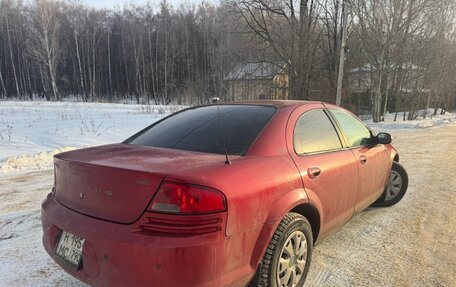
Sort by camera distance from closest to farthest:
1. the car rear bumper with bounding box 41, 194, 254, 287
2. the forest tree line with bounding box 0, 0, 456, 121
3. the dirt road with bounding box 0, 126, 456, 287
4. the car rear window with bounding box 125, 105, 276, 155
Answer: the car rear bumper with bounding box 41, 194, 254, 287 < the car rear window with bounding box 125, 105, 276, 155 < the dirt road with bounding box 0, 126, 456, 287 < the forest tree line with bounding box 0, 0, 456, 121

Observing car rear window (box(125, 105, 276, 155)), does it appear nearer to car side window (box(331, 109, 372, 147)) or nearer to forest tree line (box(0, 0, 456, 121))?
car side window (box(331, 109, 372, 147))

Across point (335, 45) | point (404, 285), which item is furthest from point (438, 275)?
point (335, 45)

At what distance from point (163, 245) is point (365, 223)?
3.12m

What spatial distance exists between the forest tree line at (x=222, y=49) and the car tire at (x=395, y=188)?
1712 centimetres

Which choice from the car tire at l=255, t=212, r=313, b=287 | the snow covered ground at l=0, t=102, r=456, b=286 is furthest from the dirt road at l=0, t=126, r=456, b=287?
the car tire at l=255, t=212, r=313, b=287

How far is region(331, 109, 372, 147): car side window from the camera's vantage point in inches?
156

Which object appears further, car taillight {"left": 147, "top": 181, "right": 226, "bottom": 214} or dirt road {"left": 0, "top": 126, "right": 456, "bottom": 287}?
dirt road {"left": 0, "top": 126, "right": 456, "bottom": 287}

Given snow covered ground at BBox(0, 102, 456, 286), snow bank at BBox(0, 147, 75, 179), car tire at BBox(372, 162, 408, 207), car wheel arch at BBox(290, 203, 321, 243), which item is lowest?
snow bank at BBox(0, 147, 75, 179)

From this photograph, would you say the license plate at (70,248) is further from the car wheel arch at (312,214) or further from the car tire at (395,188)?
the car tire at (395,188)

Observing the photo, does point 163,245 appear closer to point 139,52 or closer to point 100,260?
point 100,260

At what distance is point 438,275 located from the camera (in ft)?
10.6

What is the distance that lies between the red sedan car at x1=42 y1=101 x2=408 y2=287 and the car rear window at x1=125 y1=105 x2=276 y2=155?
0.01m

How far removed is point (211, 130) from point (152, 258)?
1.31m

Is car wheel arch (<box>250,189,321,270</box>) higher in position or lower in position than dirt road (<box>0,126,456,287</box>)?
higher
